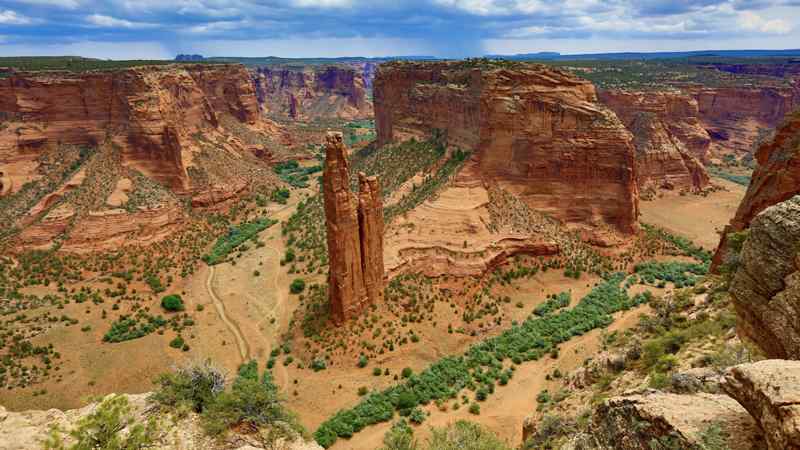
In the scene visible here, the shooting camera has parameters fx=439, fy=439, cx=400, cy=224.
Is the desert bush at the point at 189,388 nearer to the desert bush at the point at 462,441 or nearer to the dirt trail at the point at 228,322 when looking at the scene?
the desert bush at the point at 462,441

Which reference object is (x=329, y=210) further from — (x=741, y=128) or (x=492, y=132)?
(x=741, y=128)

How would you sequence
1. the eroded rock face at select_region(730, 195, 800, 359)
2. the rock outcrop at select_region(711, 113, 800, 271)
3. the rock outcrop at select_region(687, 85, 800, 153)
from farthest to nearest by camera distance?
the rock outcrop at select_region(687, 85, 800, 153) → the rock outcrop at select_region(711, 113, 800, 271) → the eroded rock face at select_region(730, 195, 800, 359)

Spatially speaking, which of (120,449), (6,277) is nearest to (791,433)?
(120,449)

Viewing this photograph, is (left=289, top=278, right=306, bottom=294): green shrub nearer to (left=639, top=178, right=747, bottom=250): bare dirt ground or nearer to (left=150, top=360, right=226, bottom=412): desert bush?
(left=150, top=360, right=226, bottom=412): desert bush

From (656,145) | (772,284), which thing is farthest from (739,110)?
(772,284)

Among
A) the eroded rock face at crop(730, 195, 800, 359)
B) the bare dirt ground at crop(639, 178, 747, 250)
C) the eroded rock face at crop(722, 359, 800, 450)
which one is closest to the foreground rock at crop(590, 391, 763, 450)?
the eroded rock face at crop(722, 359, 800, 450)

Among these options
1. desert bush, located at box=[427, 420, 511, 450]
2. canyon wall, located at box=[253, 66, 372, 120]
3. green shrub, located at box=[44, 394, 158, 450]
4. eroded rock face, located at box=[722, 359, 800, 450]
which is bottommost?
desert bush, located at box=[427, 420, 511, 450]
